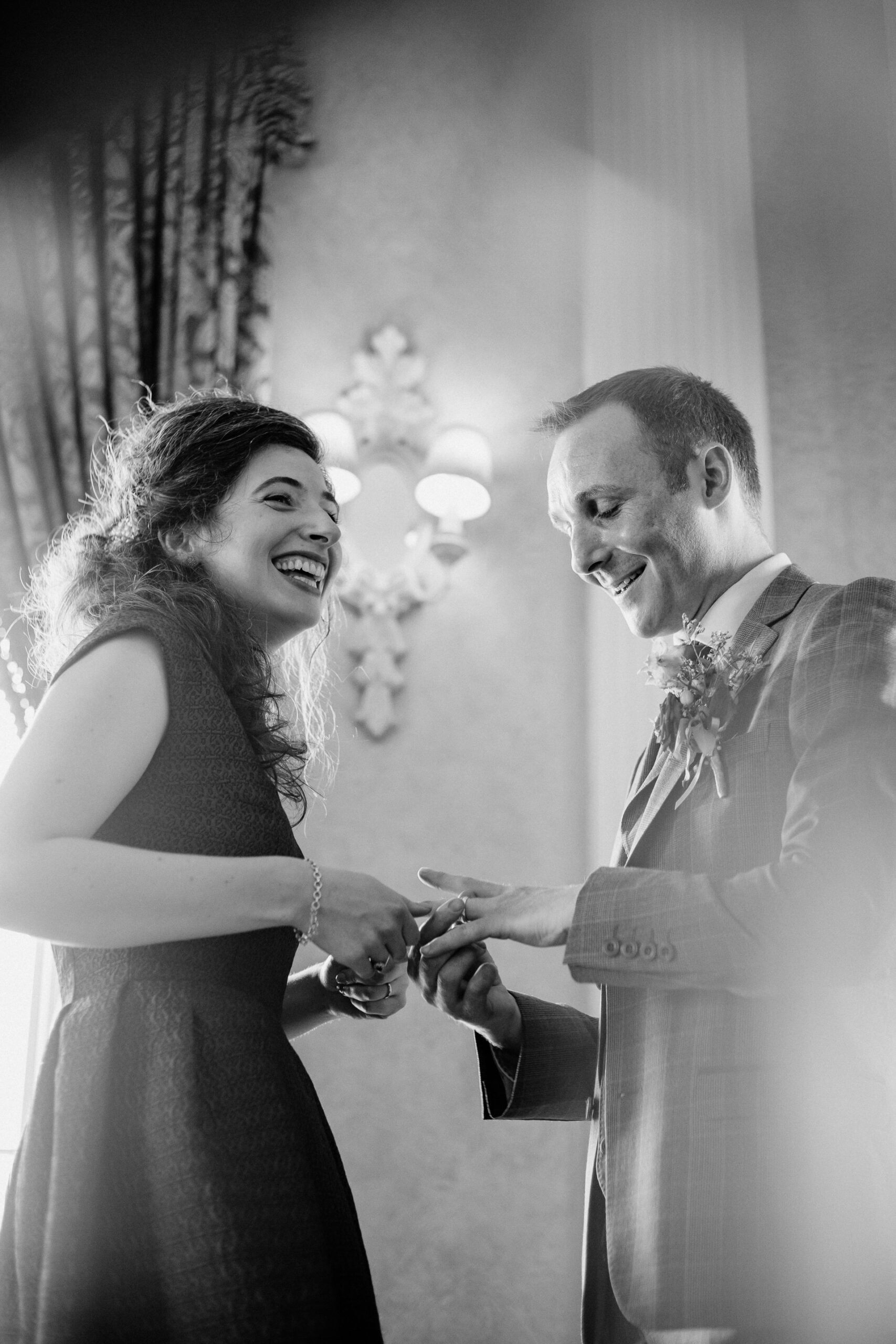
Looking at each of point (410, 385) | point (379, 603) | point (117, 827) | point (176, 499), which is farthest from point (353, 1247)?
point (410, 385)

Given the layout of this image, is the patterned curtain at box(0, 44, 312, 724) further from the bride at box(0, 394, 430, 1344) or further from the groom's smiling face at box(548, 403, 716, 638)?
the bride at box(0, 394, 430, 1344)

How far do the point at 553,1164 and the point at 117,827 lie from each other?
2.24 metres

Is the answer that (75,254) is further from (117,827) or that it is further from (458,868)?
(117,827)

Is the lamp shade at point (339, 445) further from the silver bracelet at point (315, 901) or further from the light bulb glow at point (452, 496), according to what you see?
the silver bracelet at point (315, 901)

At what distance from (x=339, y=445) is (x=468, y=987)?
2.33m

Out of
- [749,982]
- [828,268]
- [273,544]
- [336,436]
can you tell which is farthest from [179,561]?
[828,268]

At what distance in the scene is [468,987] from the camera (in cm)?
183

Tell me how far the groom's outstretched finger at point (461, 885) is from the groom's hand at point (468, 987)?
28 mm

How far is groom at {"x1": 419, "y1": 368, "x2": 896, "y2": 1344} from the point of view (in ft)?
4.65

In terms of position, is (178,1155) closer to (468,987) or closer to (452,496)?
(468,987)

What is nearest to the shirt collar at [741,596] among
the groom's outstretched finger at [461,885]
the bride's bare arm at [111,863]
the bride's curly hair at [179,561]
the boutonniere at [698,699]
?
the boutonniere at [698,699]

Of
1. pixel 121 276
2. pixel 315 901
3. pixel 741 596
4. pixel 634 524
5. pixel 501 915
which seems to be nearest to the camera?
pixel 315 901

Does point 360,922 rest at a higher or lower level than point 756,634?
lower

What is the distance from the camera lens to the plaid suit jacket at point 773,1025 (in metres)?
1.41
